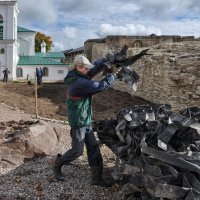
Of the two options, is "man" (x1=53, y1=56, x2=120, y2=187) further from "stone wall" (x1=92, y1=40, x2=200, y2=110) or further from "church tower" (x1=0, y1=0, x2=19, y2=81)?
"church tower" (x1=0, y1=0, x2=19, y2=81)

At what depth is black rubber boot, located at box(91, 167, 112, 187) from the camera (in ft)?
19.6

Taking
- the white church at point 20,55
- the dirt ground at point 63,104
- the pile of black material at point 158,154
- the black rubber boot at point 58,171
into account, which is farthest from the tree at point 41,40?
the pile of black material at point 158,154

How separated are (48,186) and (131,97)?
504 inches

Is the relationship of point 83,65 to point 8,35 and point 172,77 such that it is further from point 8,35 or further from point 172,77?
point 8,35

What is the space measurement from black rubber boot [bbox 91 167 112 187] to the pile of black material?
43cm

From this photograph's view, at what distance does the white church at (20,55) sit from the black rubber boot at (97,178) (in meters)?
39.2

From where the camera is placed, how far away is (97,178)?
19.7 ft

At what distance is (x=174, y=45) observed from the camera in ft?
62.5

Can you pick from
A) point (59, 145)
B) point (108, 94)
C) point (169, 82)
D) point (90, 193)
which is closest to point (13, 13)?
point (108, 94)

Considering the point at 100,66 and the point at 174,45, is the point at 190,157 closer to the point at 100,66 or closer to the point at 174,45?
the point at 100,66

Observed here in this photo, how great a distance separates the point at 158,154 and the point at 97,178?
183 centimetres

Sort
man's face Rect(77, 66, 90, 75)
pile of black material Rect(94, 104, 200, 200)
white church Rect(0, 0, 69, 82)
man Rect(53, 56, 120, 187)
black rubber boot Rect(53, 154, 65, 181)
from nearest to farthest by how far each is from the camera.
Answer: pile of black material Rect(94, 104, 200, 200)
man Rect(53, 56, 120, 187)
man's face Rect(77, 66, 90, 75)
black rubber boot Rect(53, 154, 65, 181)
white church Rect(0, 0, 69, 82)

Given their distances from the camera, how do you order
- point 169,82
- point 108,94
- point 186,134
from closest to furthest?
point 186,134 < point 169,82 < point 108,94

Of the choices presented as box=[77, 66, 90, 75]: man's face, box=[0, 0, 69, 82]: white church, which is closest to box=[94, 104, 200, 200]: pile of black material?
box=[77, 66, 90, 75]: man's face
